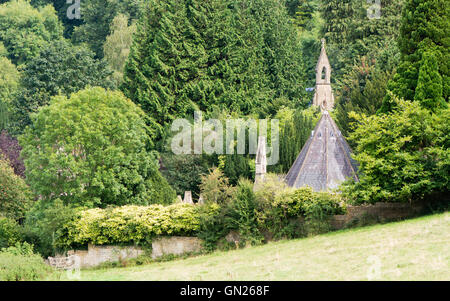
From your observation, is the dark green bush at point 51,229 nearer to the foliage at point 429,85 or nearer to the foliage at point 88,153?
the foliage at point 88,153

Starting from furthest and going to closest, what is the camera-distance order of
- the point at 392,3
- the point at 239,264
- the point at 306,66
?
the point at 306,66
the point at 392,3
the point at 239,264

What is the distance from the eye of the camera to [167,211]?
4106 cm

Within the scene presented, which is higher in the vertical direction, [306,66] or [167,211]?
[306,66]

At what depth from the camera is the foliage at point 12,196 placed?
5031 cm

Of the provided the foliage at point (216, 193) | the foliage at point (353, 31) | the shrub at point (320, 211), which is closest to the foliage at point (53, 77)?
the foliage at point (353, 31)

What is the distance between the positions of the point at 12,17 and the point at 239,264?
71.0m

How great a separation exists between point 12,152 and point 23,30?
35334mm

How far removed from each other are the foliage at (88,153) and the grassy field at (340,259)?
10.4m

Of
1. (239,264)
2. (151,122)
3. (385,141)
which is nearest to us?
(239,264)

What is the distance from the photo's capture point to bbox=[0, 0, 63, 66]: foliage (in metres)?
94.9

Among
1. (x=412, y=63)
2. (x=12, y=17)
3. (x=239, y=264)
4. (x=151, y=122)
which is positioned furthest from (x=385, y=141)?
(x=12, y=17)

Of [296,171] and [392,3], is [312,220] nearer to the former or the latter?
[296,171]

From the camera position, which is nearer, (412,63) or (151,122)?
(412,63)

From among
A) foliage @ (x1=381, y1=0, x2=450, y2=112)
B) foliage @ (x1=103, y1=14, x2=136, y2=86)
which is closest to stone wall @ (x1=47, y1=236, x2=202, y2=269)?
foliage @ (x1=381, y1=0, x2=450, y2=112)
